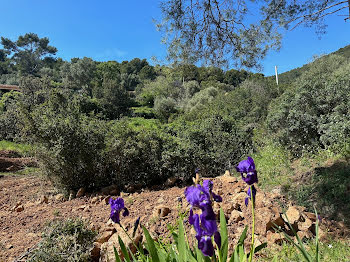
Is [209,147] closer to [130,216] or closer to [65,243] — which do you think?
[130,216]

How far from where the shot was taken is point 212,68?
16.9ft

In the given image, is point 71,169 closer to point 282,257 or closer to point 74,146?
point 74,146

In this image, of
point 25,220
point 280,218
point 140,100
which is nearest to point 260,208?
point 280,218

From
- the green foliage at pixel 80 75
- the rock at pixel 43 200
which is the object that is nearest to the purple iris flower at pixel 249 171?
the rock at pixel 43 200

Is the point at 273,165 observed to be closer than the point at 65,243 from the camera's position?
No

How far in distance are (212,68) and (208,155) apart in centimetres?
192

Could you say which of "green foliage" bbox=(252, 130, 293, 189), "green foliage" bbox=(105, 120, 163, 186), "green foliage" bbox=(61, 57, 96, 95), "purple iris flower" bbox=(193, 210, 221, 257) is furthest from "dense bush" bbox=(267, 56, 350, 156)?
"green foliage" bbox=(61, 57, 96, 95)

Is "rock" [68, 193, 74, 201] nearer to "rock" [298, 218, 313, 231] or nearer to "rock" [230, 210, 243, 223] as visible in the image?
"rock" [230, 210, 243, 223]

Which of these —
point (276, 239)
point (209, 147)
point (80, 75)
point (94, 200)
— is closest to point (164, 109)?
point (80, 75)

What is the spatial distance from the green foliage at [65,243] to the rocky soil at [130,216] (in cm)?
13

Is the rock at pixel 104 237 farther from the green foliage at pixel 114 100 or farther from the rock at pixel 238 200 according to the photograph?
the green foliage at pixel 114 100

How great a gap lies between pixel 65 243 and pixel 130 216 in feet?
3.13

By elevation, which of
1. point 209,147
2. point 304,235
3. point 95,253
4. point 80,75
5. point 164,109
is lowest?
point 304,235

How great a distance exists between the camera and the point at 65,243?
2.14 m
